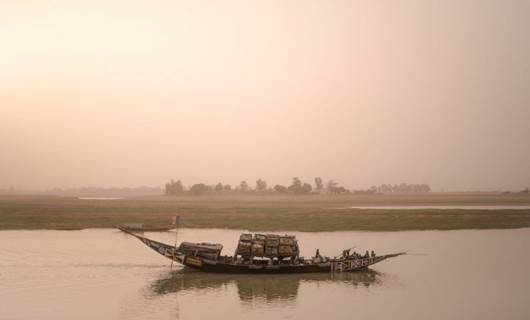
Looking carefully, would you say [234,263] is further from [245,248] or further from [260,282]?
[260,282]

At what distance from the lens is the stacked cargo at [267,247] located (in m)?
31.8

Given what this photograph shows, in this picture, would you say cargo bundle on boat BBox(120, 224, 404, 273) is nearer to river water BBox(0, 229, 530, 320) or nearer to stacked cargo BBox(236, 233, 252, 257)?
stacked cargo BBox(236, 233, 252, 257)

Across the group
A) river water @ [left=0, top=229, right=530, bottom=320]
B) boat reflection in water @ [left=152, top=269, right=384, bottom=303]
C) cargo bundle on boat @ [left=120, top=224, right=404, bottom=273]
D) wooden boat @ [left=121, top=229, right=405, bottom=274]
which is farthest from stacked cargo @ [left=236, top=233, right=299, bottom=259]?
river water @ [left=0, top=229, right=530, bottom=320]

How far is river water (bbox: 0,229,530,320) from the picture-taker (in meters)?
23.0

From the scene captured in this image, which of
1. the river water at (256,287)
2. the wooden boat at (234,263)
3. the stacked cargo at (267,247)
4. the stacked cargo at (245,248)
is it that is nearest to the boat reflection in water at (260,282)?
the river water at (256,287)

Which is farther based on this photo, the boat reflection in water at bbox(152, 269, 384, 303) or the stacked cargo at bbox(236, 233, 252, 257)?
the stacked cargo at bbox(236, 233, 252, 257)

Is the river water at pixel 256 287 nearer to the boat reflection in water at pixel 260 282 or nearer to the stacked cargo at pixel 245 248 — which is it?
the boat reflection in water at pixel 260 282

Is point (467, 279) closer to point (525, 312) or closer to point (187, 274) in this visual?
point (525, 312)

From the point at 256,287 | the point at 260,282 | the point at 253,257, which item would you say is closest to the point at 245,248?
the point at 253,257

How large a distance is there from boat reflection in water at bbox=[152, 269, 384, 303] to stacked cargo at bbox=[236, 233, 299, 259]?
1.21 m

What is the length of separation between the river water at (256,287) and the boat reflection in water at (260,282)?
54mm

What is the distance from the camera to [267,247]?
31.9 m

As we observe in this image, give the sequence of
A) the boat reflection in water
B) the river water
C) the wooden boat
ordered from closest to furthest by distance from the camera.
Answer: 1. the river water
2. the boat reflection in water
3. the wooden boat

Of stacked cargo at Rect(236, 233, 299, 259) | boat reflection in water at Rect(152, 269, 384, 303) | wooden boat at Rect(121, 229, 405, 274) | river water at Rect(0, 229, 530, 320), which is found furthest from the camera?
stacked cargo at Rect(236, 233, 299, 259)
